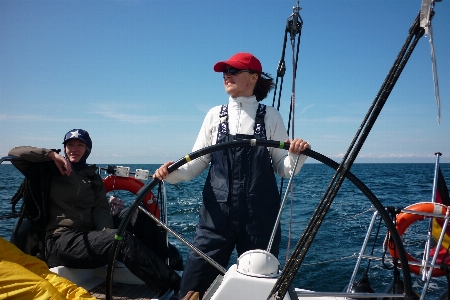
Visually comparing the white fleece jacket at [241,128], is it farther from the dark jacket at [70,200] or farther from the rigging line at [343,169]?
the dark jacket at [70,200]

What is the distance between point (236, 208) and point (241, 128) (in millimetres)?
414

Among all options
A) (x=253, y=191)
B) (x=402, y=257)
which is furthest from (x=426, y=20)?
(x=253, y=191)

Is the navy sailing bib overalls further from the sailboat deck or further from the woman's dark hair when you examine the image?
the sailboat deck

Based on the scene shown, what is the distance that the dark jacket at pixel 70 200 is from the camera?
246cm

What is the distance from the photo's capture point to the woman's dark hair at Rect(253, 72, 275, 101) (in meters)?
2.06

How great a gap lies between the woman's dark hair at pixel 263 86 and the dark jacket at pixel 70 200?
4.69ft

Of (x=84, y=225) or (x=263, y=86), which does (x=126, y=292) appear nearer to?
(x=84, y=225)

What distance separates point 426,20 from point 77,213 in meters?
2.40

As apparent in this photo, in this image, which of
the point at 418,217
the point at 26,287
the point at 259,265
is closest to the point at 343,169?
the point at 259,265

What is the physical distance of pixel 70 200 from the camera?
2619 millimetres

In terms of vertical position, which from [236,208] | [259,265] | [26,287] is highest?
[236,208]

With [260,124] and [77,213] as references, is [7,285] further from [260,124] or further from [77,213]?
[260,124]

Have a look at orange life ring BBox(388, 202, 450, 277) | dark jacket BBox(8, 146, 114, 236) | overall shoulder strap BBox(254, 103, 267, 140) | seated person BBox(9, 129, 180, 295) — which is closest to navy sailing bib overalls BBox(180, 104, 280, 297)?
overall shoulder strap BBox(254, 103, 267, 140)

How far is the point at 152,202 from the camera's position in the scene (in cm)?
380
